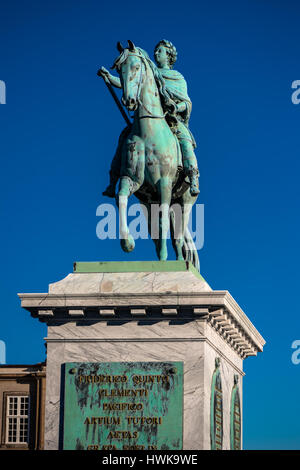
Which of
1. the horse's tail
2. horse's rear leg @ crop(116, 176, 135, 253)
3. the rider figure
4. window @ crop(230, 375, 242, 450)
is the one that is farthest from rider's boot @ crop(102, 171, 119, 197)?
window @ crop(230, 375, 242, 450)

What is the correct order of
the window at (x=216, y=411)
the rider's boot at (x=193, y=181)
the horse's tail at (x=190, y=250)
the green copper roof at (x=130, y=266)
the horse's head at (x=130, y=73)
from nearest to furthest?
the window at (x=216, y=411)
the green copper roof at (x=130, y=266)
the horse's head at (x=130, y=73)
the rider's boot at (x=193, y=181)
the horse's tail at (x=190, y=250)

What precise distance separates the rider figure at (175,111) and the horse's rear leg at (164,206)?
0.53m

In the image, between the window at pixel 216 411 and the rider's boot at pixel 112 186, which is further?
the rider's boot at pixel 112 186

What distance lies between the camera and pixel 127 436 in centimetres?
2161

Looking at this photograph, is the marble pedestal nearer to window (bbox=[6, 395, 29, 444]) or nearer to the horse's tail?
the horse's tail

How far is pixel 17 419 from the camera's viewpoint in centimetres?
8825

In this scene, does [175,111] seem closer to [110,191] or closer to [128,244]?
[110,191]

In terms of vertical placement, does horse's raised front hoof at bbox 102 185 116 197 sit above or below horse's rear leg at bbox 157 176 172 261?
above

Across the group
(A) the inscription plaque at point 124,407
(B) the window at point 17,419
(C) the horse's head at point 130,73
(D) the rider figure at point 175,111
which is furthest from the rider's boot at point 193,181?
(B) the window at point 17,419

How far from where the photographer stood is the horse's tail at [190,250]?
2519 cm

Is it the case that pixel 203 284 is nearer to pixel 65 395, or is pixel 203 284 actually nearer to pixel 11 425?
pixel 65 395

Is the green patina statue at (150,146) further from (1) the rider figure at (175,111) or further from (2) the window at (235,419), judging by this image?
(2) the window at (235,419)

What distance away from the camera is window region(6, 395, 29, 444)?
86688 millimetres
